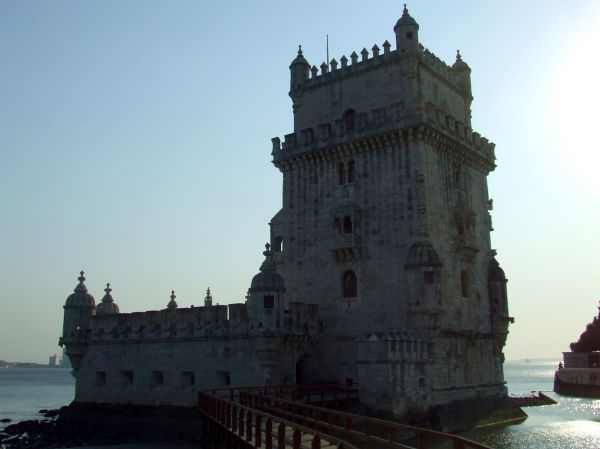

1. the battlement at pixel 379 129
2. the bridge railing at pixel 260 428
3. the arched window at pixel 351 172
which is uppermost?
the battlement at pixel 379 129

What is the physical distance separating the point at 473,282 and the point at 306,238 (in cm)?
1097

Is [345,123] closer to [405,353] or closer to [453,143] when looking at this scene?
[453,143]

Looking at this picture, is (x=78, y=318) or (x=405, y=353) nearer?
(x=405, y=353)

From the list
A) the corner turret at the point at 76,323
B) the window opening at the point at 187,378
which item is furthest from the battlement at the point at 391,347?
the corner turret at the point at 76,323

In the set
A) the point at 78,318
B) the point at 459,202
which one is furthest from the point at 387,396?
the point at 78,318

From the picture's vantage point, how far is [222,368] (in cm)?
3666

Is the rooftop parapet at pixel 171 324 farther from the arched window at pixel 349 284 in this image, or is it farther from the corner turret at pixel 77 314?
the arched window at pixel 349 284

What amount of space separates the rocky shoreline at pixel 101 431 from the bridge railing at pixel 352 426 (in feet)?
31.1

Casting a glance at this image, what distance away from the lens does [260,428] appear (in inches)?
800

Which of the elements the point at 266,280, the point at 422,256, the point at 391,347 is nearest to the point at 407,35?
the point at 422,256

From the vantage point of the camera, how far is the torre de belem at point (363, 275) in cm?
3500

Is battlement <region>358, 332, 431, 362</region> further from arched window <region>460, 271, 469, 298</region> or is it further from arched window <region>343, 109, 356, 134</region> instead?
arched window <region>343, 109, 356, 134</region>

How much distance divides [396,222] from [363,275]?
12.1ft

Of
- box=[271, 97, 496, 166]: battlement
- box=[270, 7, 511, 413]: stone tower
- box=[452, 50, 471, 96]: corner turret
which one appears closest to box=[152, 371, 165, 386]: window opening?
box=[270, 7, 511, 413]: stone tower
